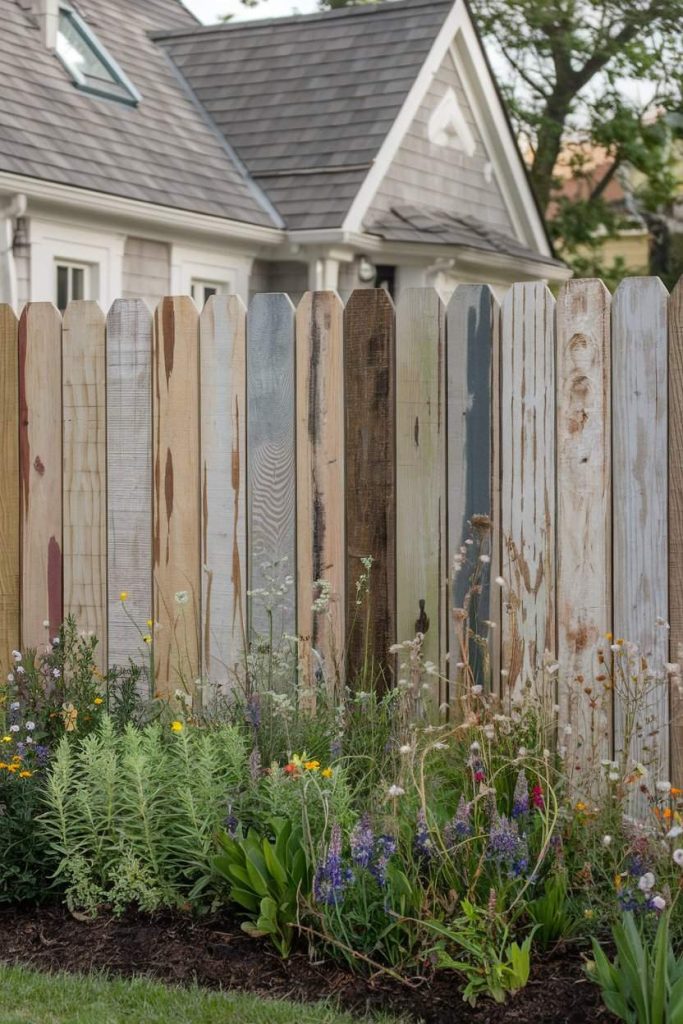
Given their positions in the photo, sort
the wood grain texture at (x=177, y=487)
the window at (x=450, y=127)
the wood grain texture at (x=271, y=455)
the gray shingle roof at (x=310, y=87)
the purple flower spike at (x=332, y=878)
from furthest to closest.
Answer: the window at (x=450, y=127) → the gray shingle roof at (x=310, y=87) → the wood grain texture at (x=177, y=487) → the wood grain texture at (x=271, y=455) → the purple flower spike at (x=332, y=878)

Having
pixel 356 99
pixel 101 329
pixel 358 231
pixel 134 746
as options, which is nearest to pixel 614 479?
pixel 134 746

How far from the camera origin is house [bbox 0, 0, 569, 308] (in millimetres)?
11805

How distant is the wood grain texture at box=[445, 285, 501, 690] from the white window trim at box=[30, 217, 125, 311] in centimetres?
705

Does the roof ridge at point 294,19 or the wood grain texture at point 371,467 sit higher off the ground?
the roof ridge at point 294,19

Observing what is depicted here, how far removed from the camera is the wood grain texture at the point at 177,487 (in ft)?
16.0

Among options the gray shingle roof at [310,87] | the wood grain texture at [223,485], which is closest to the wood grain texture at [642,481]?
the wood grain texture at [223,485]

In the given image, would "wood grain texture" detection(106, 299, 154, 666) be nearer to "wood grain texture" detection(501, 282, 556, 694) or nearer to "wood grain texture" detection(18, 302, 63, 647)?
"wood grain texture" detection(18, 302, 63, 647)

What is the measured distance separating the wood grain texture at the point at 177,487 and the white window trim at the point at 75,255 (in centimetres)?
635

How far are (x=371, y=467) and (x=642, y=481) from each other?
3.09 feet

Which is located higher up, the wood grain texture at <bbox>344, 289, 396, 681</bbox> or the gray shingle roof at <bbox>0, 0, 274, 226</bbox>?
the gray shingle roof at <bbox>0, 0, 274, 226</bbox>

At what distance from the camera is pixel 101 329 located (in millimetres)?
5047

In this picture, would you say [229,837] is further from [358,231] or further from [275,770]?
[358,231]

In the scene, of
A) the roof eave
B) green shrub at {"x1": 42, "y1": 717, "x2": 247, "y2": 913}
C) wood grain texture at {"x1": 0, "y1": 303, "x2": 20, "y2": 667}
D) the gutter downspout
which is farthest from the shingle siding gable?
green shrub at {"x1": 42, "y1": 717, "x2": 247, "y2": 913}

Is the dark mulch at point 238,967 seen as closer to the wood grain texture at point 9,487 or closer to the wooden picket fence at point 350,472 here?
the wooden picket fence at point 350,472
